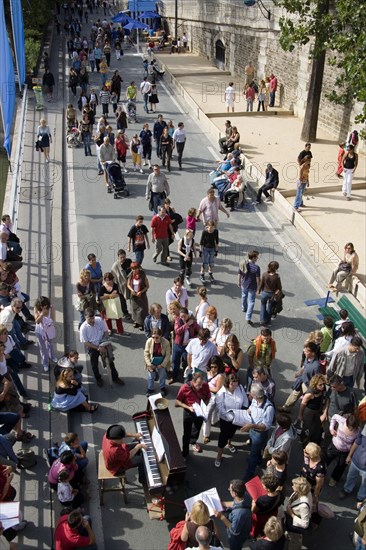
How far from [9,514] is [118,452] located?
138cm

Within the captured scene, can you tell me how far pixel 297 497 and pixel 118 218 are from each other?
10272mm

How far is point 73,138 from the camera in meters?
20.0

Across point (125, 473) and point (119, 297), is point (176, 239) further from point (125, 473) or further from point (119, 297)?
point (125, 473)

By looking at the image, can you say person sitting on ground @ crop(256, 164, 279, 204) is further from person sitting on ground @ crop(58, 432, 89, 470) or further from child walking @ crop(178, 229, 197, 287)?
person sitting on ground @ crop(58, 432, 89, 470)

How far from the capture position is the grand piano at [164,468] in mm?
6566

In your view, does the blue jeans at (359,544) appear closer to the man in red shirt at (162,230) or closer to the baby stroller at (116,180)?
the man in red shirt at (162,230)

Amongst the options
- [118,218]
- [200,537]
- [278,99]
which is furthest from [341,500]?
[278,99]

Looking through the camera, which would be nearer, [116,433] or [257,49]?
[116,433]

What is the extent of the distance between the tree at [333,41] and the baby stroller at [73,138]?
7.80 metres

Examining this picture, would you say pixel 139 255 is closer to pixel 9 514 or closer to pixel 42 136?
pixel 9 514

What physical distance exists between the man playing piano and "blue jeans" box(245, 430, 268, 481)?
1.40 meters

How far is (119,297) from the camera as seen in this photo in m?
10.4

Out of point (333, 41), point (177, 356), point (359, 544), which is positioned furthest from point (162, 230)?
point (333, 41)

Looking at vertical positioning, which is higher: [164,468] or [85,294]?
[85,294]
